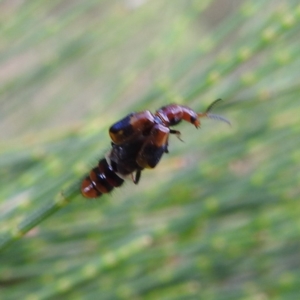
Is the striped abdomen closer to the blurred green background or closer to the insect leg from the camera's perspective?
the insect leg

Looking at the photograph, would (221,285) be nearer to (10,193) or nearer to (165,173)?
(165,173)

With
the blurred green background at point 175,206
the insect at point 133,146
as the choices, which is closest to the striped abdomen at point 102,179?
the insect at point 133,146

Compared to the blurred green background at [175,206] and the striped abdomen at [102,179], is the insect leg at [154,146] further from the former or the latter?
the blurred green background at [175,206]

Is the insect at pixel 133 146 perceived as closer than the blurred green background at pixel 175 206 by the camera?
Yes

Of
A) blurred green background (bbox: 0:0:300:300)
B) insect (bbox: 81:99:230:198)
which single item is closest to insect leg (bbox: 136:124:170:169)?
insect (bbox: 81:99:230:198)

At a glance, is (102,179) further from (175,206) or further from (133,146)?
(175,206)

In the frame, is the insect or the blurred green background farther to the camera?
the blurred green background

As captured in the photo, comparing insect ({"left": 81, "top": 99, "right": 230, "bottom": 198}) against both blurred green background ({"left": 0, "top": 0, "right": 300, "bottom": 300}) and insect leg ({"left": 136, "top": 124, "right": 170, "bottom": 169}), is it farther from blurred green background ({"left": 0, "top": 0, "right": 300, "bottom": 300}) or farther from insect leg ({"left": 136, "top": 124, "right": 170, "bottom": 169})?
blurred green background ({"left": 0, "top": 0, "right": 300, "bottom": 300})
